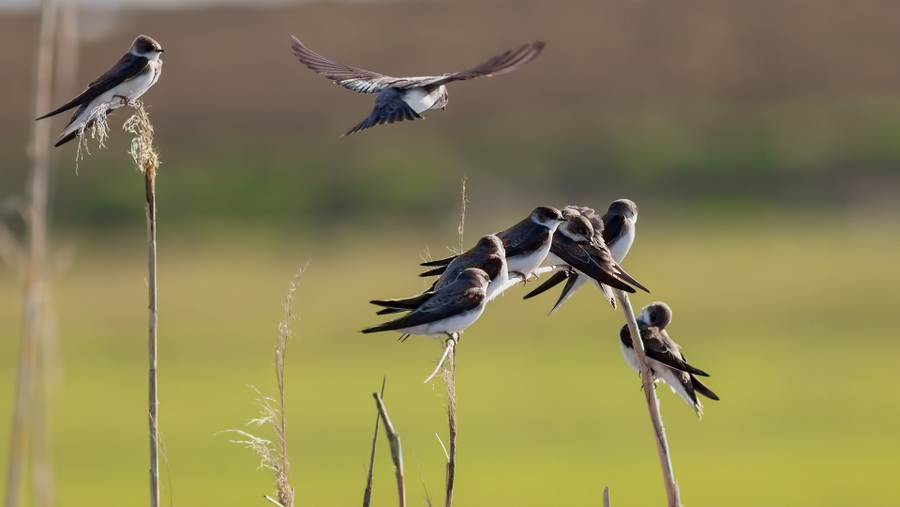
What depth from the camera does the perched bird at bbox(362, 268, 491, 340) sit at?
1790 mm

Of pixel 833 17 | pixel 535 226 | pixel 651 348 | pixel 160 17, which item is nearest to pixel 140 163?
pixel 535 226

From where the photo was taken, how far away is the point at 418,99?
2.69 m

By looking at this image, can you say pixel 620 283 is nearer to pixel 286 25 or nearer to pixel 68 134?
pixel 68 134

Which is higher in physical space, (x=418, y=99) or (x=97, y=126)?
(x=418, y=99)

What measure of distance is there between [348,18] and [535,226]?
31.6 m

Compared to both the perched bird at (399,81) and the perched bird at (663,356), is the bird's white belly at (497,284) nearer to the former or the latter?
the perched bird at (399,81)

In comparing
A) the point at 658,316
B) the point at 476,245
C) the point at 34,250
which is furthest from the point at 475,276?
the point at 34,250

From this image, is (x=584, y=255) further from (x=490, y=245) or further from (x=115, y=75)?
(x=115, y=75)

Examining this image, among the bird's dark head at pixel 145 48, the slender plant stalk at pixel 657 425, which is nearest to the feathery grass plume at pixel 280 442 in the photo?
the bird's dark head at pixel 145 48

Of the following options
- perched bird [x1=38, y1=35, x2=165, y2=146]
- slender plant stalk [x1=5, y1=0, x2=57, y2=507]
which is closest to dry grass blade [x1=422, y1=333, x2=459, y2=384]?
perched bird [x1=38, y1=35, x2=165, y2=146]

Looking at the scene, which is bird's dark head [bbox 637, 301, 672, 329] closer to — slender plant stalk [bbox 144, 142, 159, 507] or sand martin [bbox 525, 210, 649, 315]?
sand martin [bbox 525, 210, 649, 315]

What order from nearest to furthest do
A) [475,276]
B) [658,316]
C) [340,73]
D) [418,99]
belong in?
1. [475,276]
2. [340,73]
3. [418,99]
4. [658,316]

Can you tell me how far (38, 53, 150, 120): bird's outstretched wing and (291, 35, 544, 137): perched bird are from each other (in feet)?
1.11

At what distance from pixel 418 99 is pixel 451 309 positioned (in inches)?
40.5
